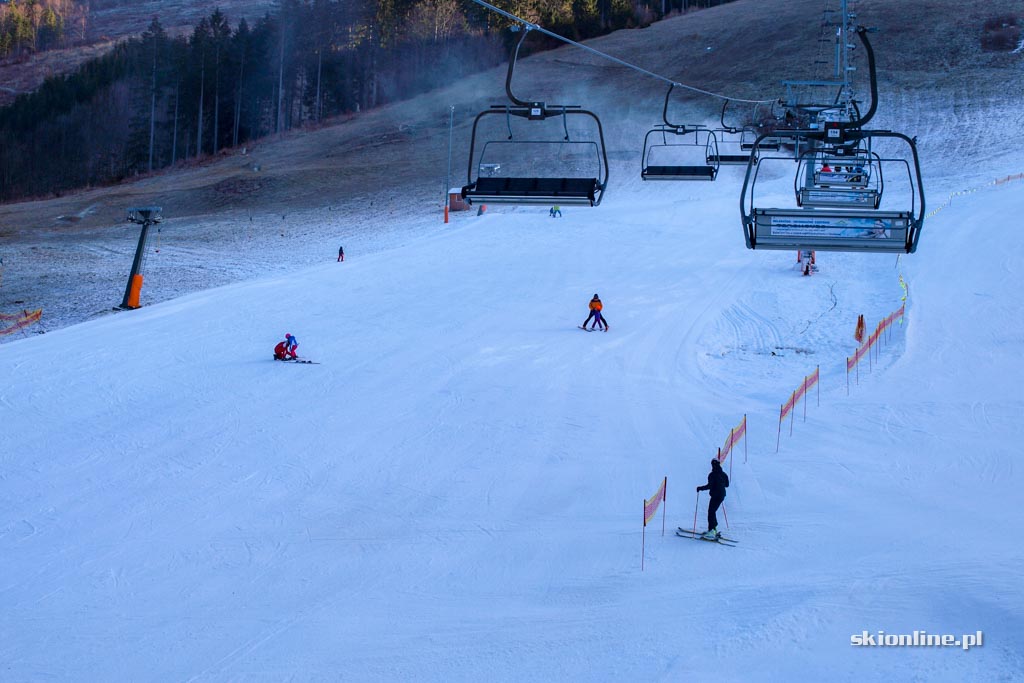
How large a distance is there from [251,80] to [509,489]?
68672mm

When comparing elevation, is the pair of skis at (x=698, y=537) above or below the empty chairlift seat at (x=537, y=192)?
below

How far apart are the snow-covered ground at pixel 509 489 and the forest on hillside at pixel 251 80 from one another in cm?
5363

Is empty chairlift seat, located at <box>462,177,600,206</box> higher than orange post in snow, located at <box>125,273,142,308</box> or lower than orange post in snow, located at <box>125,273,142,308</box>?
higher

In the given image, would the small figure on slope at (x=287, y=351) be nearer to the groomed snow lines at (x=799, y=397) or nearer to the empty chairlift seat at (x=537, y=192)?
the groomed snow lines at (x=799, y=397)

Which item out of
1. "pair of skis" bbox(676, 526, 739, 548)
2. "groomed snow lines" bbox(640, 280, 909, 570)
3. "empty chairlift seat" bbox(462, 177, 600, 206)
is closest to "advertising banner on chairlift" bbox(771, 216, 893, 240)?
"empty chairlift seat" bbox(462, 177, 600, 206)

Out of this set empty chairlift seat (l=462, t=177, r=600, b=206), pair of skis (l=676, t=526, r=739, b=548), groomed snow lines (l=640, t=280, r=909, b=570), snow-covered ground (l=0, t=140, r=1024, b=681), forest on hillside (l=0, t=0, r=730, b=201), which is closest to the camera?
snow-covered ground (l=0, t=140, r=1024, b=681)

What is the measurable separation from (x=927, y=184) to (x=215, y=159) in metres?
45.4

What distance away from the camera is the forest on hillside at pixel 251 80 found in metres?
70.4

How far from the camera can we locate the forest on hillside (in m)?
70.4

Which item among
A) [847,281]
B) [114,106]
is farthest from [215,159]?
[847,281]

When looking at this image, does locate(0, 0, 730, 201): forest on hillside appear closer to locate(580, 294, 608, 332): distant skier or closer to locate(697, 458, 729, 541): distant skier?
locate(580, 294, 608, 332): distant skier

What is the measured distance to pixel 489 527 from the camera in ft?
31.5

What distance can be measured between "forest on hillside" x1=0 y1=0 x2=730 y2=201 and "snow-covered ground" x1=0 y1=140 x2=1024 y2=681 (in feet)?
176

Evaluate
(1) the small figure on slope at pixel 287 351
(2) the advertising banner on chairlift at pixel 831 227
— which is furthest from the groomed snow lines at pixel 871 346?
(1) the small figure on slope at pixel 287 351
